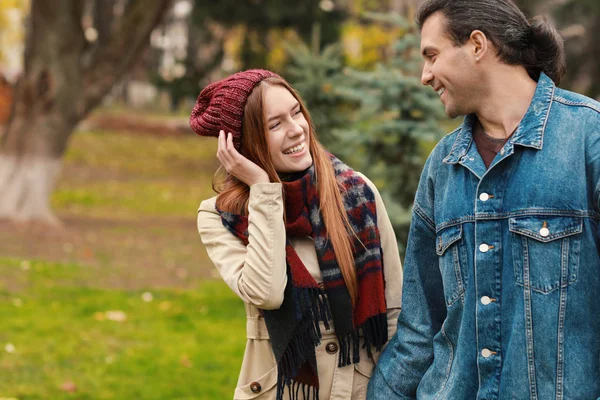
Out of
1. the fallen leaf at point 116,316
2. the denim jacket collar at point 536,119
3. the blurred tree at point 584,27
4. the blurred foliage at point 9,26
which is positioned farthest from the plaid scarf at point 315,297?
the blurred foliage at point 9,26

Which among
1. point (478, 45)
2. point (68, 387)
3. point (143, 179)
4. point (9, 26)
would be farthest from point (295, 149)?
point (9, 26)

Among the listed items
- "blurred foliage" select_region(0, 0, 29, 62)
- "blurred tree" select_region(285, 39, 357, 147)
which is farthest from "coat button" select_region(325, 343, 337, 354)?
"blurred foliage" select_region(0, 0, 29, 62)

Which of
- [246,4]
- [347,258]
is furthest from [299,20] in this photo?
[347,258]

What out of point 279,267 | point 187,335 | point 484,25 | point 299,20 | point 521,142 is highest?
point 299,20

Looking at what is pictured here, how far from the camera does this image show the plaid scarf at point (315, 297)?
288cm

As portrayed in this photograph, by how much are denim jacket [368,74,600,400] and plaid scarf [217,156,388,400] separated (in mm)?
373

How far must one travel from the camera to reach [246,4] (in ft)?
52.0

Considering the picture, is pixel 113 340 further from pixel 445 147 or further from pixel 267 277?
pixel 445 147

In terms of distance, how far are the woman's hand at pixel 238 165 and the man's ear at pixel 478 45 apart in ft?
2.82

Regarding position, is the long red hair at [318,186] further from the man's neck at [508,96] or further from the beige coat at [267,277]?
the man's neck at [508,96]

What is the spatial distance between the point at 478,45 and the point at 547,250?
582mm

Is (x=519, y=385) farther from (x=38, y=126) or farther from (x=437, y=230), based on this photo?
(x=38, y=126)

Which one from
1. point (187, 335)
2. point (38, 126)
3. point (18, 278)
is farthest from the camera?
point (38, 126)

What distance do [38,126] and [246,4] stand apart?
580 centimetres
